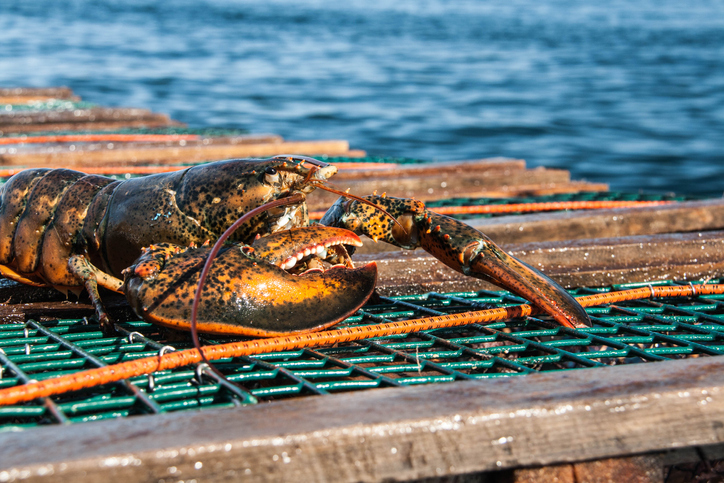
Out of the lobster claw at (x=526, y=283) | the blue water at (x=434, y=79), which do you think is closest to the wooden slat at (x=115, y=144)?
the lobster claw at (x=526, y=283)

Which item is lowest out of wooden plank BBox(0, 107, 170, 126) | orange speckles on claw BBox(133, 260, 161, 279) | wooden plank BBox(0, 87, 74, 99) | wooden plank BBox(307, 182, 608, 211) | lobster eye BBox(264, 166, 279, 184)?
wooden plank BBox(307, 182, 608, 211)

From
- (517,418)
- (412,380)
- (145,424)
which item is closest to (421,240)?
(412,380)

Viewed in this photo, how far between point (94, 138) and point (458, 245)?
5796mm

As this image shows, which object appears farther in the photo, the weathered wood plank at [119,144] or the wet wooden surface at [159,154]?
the weathered wood plank at [119,144]

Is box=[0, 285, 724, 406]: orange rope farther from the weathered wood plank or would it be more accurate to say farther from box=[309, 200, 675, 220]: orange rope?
the weathered wood plank

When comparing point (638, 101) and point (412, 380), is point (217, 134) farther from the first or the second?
point (638, 101)

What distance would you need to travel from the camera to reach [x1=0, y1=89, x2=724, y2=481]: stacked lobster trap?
1519mm

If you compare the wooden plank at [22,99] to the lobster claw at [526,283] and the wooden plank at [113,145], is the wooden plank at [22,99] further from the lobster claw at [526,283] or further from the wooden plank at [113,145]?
the lobster claw at [526,283]

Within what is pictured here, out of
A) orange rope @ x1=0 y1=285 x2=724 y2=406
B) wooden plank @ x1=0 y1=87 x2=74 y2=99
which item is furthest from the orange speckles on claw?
wooden plank @ x1=0 y1=87 x2=74 y2=99

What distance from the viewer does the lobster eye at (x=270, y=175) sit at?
2.96m

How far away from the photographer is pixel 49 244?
130 inches

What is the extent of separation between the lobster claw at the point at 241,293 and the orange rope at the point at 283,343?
5 centimetres

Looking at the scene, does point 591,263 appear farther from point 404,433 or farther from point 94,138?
point 94,138

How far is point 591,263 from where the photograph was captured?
3711mm
